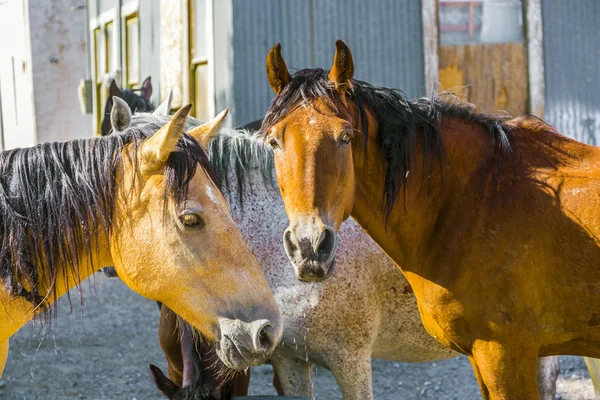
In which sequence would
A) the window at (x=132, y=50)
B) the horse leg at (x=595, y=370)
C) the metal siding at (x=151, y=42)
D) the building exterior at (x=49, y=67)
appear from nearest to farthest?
the horse leg at (x=595, y=370) → the metal siding at (x=151, y=42) → the window at (x=132, y=50) → the building exterior at (x=49, y=67)

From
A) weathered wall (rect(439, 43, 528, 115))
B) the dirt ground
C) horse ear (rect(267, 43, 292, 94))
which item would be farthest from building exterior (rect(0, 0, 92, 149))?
horse ear (rect(267, 43, 292, 94))

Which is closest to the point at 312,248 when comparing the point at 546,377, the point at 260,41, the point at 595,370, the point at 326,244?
the point at 326,244

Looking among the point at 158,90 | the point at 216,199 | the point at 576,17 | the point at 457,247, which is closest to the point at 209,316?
the point at 216,199

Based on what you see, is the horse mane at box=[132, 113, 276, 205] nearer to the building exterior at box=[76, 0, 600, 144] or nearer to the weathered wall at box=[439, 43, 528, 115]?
the building exterior at box=[76, 0, 600, 144]

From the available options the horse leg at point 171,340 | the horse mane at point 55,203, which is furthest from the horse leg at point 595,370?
the horse mane at point 55,203

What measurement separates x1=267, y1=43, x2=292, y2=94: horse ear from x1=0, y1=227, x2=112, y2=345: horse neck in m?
1.08

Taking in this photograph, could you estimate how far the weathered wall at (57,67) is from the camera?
42.8 feet

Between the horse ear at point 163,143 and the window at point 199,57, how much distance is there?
5076 mm

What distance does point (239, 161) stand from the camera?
416 cm

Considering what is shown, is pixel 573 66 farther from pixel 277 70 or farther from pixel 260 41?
pixel 277 70

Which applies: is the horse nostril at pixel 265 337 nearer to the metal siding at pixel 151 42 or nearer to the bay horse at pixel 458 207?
the bay horse at pixel 458 207

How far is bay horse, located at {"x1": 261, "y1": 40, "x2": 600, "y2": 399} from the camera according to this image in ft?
9.77

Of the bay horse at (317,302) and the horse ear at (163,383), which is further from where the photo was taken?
the bay horse at (317,302)

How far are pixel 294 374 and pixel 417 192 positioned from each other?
146 cm
